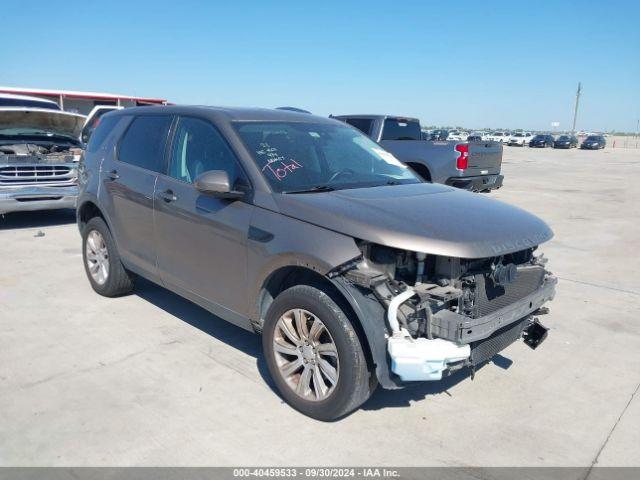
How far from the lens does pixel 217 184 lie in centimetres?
352

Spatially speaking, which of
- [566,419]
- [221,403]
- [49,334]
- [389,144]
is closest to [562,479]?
[566,419]

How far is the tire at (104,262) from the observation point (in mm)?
5207

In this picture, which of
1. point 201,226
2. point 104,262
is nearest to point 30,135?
point 104,262

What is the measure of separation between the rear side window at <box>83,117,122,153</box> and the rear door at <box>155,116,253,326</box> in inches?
53.1

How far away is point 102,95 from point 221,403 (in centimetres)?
3277

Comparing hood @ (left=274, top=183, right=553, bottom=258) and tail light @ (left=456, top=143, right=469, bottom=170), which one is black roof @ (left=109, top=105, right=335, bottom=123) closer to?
hood @ (left=274, top=183, right=553, bottom=258)

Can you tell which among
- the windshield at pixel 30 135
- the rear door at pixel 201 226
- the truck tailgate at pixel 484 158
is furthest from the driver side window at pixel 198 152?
the truck tailgate at pixel 484 158

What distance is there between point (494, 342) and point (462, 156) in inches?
299

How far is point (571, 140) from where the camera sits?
56125mm

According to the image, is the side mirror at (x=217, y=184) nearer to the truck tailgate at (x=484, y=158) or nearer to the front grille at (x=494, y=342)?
the front grille at (x=494, y=342)

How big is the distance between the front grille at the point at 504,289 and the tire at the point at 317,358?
0.80 meters

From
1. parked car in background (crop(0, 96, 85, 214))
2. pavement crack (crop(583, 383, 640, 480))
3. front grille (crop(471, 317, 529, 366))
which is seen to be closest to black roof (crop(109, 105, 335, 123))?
front grille (crop(471, 317, 529, 366))

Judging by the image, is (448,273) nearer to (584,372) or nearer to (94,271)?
(584,372)

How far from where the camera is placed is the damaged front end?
292cm
